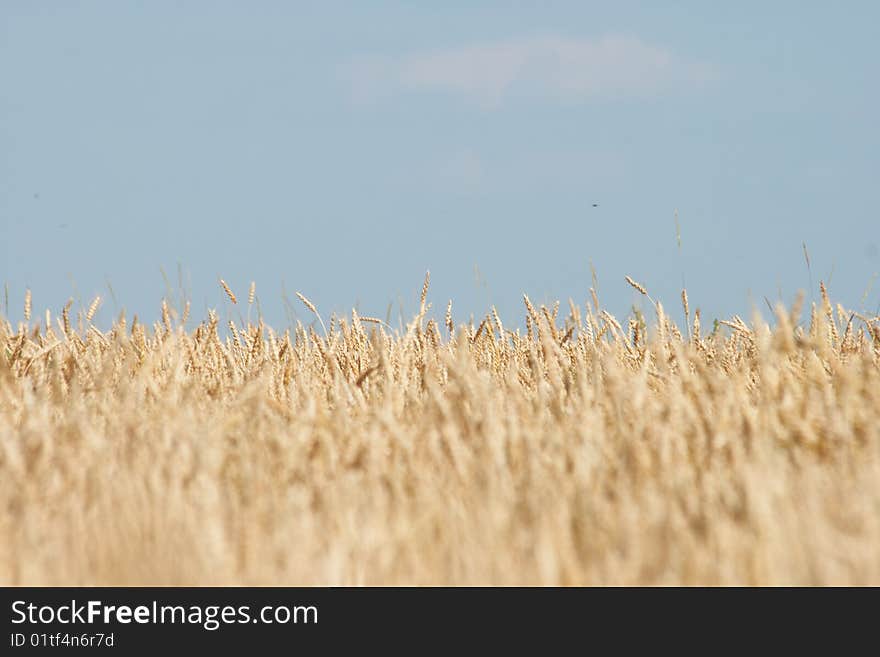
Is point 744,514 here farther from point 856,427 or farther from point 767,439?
point 856,427

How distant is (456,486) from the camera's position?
1.91 m

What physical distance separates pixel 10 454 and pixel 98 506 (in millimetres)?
274

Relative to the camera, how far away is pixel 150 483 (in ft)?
6.26

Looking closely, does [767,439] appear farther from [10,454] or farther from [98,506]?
[10,454]

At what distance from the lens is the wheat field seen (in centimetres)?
151

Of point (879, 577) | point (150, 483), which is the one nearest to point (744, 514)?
point (879, 577)

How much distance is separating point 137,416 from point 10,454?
419mm

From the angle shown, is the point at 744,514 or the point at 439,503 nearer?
the point at 744,514

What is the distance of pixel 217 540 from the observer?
1.54 metres

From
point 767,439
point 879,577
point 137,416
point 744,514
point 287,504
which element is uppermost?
point 137,416

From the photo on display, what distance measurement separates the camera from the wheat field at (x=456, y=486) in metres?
1.51

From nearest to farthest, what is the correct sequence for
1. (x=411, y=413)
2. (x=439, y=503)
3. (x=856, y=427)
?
(x=439, y=503) < (x=856, y=427) < (x=411, y=413)
